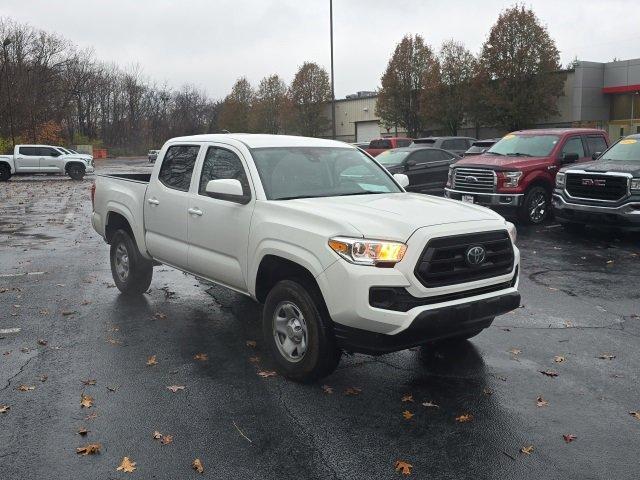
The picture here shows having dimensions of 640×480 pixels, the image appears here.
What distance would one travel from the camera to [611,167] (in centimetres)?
1096

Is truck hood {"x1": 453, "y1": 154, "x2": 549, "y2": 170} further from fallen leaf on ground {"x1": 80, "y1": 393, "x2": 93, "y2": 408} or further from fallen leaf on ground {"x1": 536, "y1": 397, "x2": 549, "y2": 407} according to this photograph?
fallen leaf on ground {"x1": 80, "y1": 393, "x2": 93, "y2": 408}

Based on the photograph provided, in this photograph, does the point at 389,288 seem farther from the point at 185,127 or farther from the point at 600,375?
the point at 185,127

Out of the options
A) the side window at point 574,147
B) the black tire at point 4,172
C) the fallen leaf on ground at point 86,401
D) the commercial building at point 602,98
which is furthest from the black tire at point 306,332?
the commercial building at point 602,98

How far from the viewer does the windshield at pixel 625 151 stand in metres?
11.4

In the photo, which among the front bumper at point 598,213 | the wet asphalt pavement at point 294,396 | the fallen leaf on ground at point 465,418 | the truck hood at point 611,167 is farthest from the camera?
the truck hood at point 611,167

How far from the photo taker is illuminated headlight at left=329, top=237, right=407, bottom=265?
429 cm

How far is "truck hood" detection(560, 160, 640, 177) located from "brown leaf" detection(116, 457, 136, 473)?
9.51m

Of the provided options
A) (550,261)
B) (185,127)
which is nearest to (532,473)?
(550,261)

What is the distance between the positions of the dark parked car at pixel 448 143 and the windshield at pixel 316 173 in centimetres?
1679

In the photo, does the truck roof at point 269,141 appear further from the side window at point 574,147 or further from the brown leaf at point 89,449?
the side window at point 574,147

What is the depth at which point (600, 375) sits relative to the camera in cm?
501

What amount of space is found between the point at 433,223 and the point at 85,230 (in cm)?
1099

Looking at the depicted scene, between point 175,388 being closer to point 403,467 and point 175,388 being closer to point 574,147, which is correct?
point 403,467

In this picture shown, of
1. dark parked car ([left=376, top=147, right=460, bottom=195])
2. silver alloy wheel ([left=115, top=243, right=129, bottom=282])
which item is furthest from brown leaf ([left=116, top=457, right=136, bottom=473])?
dark parked car ([left=376, top=147, right=460, bottom=195])
